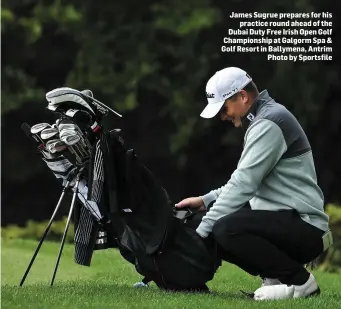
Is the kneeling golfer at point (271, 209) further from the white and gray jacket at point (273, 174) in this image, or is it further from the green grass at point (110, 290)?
the green grass at point (110, 290)

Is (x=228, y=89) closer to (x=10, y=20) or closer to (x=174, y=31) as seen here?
(x=174, y=31)

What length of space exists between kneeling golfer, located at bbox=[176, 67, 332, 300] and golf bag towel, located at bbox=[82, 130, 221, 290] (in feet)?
0.48

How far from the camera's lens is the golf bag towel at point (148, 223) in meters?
5.48

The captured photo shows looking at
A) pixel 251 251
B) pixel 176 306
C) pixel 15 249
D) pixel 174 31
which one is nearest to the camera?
pixel 176 306

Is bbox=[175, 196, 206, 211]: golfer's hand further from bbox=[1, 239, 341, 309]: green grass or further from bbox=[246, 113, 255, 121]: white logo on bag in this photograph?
bbox=[246, 113, 255, 121]: white logo on bag

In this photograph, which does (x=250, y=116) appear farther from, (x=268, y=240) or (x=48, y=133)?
(x=48, y=133)

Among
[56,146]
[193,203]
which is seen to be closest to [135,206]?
[193,203]

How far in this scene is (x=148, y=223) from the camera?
5.55m

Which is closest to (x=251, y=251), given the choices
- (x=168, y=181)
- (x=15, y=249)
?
(x=15, y=249)

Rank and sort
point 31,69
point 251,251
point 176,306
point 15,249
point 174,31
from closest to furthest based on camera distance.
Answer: point 176,306 → point 251,251 → point 15,249 → point 174,31 → point 31,69

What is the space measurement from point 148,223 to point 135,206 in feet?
0.43

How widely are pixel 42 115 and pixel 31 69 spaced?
78 centimetres

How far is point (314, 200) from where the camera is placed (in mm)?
5344

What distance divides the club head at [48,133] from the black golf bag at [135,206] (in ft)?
0.35
